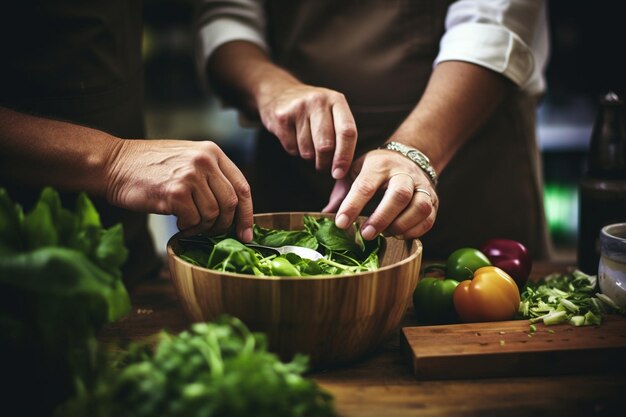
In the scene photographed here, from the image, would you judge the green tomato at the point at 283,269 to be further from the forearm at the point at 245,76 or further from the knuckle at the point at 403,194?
the forearm at the point at 245,76

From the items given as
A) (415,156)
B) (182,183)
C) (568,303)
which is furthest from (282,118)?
(568,303)

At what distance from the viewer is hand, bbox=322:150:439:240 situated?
44.9 inches

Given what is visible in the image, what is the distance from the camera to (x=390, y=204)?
1.13 meters

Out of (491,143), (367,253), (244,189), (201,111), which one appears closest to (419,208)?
(367,253)

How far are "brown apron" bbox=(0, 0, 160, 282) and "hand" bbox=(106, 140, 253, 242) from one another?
0.20 m

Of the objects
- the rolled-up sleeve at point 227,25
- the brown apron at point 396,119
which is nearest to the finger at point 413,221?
the brown apron at point 396,119

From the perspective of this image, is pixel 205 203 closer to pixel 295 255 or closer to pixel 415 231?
pixel 295 255

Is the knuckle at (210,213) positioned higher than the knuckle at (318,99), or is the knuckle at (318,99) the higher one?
the knuckle at (318,99)

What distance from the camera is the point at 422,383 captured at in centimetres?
95

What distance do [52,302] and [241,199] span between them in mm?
433

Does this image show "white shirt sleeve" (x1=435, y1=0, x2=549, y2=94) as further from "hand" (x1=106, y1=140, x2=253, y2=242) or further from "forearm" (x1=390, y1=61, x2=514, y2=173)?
"hand" (x1=106, y1=140, x2=253, y2=242)

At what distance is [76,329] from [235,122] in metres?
2.08

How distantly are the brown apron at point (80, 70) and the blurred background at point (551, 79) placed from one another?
111 centimetres

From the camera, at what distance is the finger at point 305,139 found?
4.40 ft
